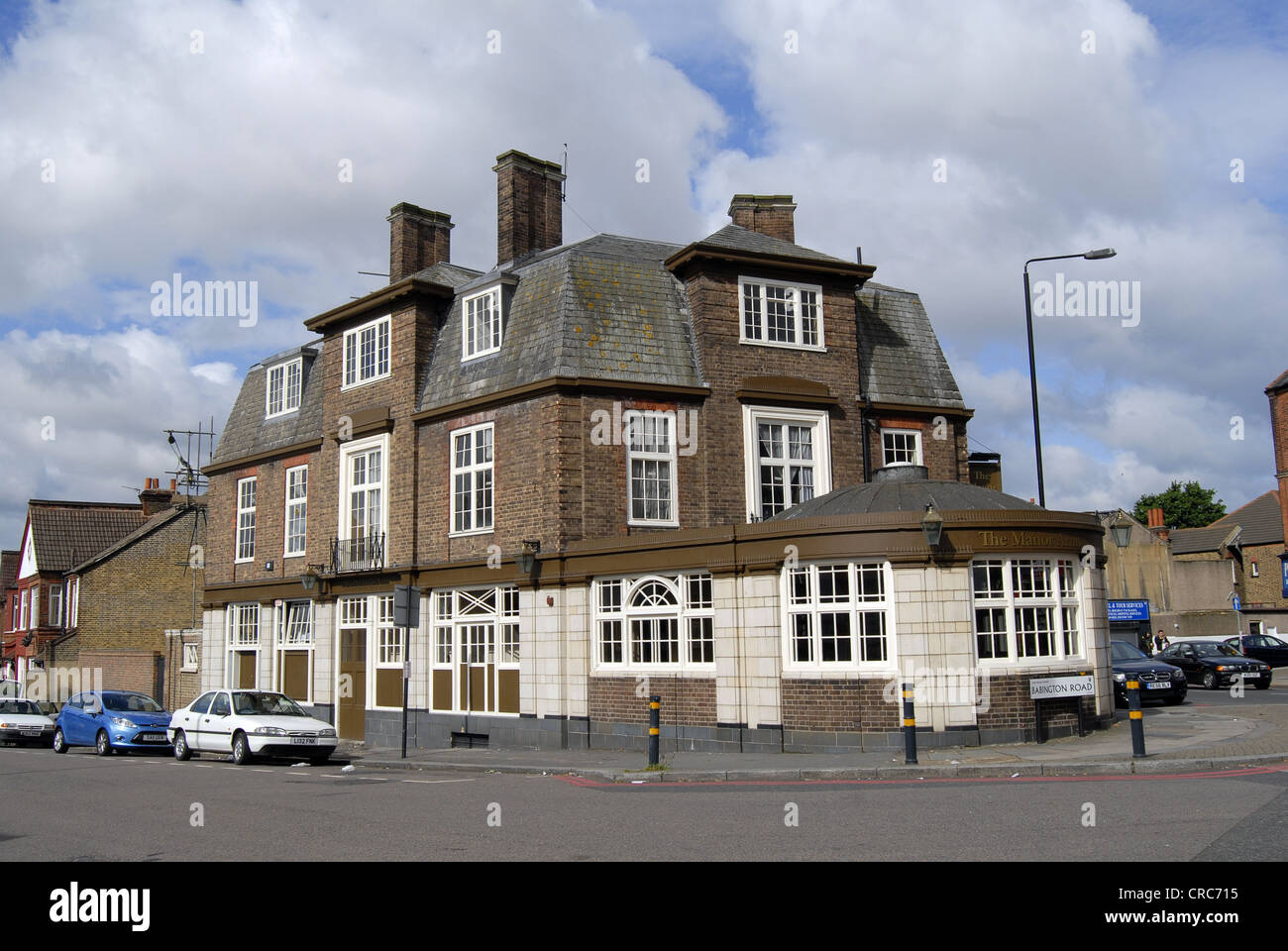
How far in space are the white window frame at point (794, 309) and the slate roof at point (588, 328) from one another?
1240mm

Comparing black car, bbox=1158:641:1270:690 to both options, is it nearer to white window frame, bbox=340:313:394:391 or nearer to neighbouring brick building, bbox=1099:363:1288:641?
neighbouring brick building, bbox=1099:363:1288:641

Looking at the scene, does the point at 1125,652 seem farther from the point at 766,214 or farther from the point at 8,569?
the point at 8,569

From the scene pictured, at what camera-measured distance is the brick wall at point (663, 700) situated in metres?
19.0

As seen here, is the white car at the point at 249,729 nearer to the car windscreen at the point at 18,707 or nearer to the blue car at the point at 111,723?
the blue car at the point at 111,723

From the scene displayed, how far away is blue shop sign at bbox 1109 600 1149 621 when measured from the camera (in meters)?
46.9

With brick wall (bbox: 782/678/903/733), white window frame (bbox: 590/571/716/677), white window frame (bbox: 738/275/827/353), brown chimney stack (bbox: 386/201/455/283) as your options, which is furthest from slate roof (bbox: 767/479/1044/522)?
brown chimney stack (bbox: 386/201/455/283)

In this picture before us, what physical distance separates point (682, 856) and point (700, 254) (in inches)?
617

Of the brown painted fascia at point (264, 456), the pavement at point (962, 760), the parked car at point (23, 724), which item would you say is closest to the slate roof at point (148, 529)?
the brown painted fascia at point (264, 456)

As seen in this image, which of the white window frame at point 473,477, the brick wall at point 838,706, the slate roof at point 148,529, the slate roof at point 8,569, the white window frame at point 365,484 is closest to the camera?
the brick wall at point 838,706

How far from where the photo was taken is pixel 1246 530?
202 feet

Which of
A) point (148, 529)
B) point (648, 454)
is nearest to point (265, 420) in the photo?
point (648, 454)

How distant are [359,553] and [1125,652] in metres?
18.5
